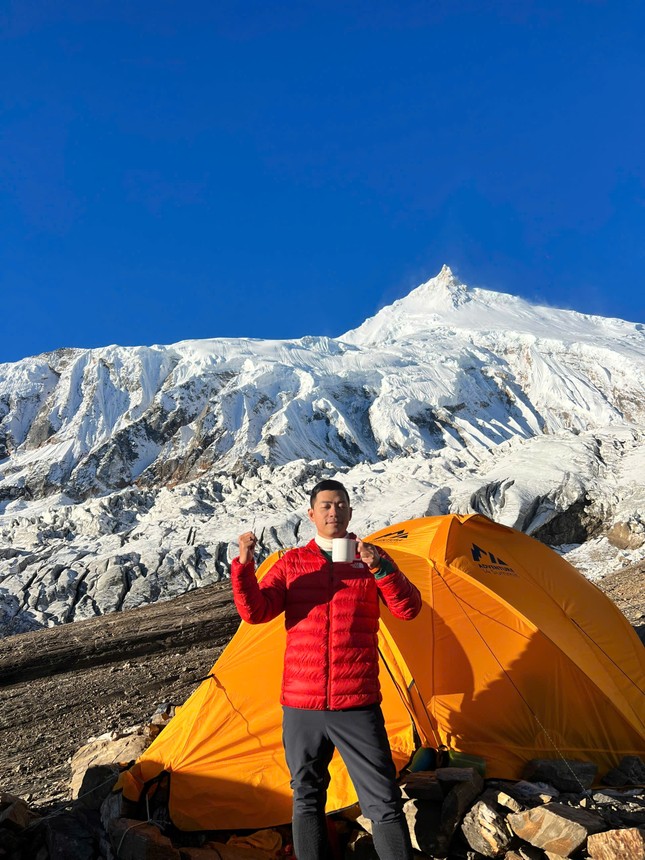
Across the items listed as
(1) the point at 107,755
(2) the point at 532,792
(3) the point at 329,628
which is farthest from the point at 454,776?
(1) the point at 107,755

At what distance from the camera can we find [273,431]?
7906 centimetres

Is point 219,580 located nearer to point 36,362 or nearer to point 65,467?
point 65,467

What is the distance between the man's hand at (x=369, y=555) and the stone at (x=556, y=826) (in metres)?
1.85

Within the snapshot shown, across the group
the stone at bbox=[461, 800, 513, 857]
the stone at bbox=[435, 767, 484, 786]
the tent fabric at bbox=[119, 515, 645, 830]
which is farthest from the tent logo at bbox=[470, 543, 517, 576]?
the stone at bbox=[461, 800, 513, 857]

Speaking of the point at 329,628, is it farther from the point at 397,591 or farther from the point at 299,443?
the point at 299,443

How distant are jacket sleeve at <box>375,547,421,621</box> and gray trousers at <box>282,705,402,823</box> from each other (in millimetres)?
539

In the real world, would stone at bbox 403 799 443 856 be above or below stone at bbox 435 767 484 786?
below

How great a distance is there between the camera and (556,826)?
332 centimetres

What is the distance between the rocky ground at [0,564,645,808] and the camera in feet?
24.9

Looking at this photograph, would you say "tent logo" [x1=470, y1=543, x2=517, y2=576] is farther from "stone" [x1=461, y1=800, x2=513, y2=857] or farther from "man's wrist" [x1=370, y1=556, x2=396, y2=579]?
"man's wrist" [x1=370, y1=556, x2=396, y2=579]

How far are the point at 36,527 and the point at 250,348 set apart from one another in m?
78.5

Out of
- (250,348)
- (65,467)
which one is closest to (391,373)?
(250,348)

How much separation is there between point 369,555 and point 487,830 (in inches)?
76.8

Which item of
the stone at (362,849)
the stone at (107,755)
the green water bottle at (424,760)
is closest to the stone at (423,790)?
the stone at (362,849)
